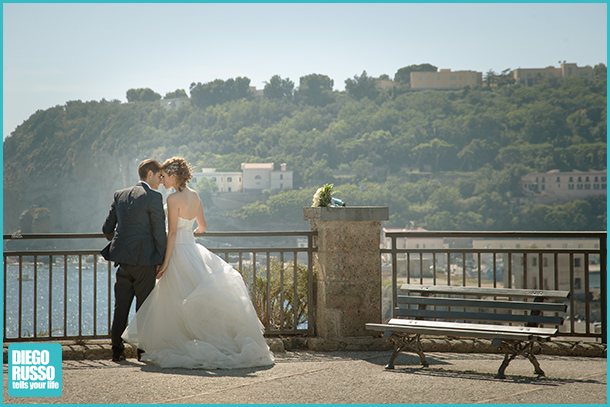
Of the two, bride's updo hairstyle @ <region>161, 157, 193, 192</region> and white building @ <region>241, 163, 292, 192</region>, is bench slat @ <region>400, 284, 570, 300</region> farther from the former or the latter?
white building @ <region>241, 163, 292, 192</region>

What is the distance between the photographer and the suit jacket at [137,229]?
12.9ft

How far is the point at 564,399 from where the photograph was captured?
305 cm

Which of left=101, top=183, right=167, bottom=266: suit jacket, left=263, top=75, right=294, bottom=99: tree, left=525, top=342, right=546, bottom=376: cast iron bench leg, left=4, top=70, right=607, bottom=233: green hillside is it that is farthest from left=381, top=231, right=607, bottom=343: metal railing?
left=263, top=75, right=294, bottom=99: tree

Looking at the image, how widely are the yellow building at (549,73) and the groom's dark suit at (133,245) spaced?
12267 cm

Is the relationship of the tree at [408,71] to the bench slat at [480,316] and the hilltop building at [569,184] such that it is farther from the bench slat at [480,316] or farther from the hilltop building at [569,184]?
the bench slat at [480,316]

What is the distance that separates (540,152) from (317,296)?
10794cm

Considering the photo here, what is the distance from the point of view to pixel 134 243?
13.0ft

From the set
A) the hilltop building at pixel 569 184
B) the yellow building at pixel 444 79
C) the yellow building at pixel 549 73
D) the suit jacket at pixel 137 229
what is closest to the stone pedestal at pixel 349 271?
the suit jacket at pixel 137 229

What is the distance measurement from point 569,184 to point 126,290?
347 ft

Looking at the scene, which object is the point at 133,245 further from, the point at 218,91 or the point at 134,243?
the point at 218,91

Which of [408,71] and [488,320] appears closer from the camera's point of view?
[488,320]

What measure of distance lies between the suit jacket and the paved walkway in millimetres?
793

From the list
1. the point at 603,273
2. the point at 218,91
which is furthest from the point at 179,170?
the point at 218,91

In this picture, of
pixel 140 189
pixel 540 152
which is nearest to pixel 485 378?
pixel 140 189
